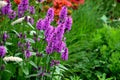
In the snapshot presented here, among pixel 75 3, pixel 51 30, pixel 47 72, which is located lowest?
pixel 47 72

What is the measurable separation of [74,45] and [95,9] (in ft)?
5.33

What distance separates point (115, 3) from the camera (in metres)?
7.20

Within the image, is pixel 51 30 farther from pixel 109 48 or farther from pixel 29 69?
pixel 109 48

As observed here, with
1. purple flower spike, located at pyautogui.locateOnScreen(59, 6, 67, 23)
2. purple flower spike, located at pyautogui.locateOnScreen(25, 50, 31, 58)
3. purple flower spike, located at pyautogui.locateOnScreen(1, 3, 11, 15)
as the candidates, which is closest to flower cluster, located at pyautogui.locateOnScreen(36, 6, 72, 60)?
purple flower spike, located at pyautogui.locateOnScreen(59, 6, 67, 23)

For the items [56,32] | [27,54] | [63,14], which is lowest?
[27,54]

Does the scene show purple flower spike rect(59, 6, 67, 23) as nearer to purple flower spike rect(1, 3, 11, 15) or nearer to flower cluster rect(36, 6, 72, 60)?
flower cluster rect(36, 6, 72, 60)

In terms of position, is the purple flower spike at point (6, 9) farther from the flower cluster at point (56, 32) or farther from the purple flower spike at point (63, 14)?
the purple flower spike at point (63, 14)

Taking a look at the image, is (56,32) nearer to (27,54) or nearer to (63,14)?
(63,14)

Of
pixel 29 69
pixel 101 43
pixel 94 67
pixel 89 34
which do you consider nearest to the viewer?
pixel 29 69

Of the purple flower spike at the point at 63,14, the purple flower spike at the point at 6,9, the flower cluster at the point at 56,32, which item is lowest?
the flower cluster at the point at 56,32

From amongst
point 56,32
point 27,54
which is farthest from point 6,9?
point 56,32

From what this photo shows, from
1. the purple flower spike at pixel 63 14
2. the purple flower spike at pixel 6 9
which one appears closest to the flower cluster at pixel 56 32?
the purple flower spike at pixel 63 14

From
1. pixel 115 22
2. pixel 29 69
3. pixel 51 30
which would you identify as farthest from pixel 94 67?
pixel 115 22

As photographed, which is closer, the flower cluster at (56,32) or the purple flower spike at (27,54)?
the flower cluster at (56,32)
